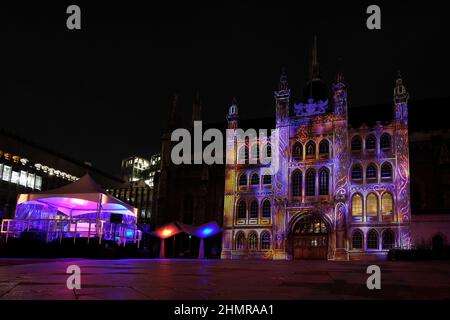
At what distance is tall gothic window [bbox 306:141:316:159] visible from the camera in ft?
134

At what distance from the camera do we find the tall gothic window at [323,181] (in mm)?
39875

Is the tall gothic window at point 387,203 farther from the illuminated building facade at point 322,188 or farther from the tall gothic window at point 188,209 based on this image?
the tall gothic window at point 188,209

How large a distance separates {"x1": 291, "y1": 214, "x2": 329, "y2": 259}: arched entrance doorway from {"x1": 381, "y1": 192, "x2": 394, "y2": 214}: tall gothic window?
4.91m

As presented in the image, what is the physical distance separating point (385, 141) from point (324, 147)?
512 centimetres

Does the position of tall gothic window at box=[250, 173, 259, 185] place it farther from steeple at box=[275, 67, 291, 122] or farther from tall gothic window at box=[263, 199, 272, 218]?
steeple at box=[275, 67, 291, 122]

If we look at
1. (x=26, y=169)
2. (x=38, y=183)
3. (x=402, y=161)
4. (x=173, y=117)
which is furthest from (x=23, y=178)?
(x=402, y=161)

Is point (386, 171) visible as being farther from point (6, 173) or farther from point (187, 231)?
point (6, 173)

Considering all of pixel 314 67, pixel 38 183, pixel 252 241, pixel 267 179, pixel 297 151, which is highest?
pixel 314 67

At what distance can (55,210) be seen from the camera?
104 feet

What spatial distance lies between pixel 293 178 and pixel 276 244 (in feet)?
19.9

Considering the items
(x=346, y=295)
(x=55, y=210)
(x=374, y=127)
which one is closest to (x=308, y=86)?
(x=374, y=127)

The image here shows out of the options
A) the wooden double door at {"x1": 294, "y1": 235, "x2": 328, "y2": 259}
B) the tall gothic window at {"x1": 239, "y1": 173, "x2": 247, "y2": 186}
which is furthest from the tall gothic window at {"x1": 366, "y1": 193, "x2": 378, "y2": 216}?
the tall gothic window at {"x1": 239, "y1": 173, "x2": 247, "y2": 186}

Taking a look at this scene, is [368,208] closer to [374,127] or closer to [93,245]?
[374,127]

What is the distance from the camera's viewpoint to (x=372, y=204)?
38062 mm
